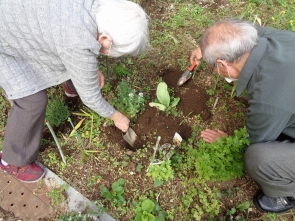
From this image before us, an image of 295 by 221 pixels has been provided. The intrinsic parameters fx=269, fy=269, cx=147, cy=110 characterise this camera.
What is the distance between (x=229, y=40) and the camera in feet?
6.42

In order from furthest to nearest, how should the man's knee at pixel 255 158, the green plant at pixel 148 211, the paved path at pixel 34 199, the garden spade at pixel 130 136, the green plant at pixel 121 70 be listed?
the green plant at pixel 121 70 → the garden spade at pixel 130 136 → the paved path at pixel 34 199 → the green plant at pixel 148 211 → the man's knee at pixel 255 158

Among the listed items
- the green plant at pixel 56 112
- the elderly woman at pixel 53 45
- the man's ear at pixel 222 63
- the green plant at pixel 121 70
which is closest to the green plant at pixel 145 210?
the elderly woman at pixel 53 45

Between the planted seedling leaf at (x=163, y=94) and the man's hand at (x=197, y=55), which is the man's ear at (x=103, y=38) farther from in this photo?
the man's hand at (x=197, y=55)

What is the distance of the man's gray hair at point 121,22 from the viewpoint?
1.65 meters

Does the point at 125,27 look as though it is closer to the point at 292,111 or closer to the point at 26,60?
the point at 26,60

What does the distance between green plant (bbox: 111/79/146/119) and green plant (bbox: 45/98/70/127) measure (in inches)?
19.3

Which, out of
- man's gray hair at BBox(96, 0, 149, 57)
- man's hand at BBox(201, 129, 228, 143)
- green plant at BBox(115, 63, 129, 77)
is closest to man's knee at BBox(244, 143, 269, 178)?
man's hand at BBox(201, 129, 228, 143)

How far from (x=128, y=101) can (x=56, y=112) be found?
67 centimetres

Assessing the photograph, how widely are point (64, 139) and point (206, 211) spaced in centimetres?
144

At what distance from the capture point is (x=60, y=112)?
251 cm

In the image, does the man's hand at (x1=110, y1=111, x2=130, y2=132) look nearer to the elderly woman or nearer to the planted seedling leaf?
the elderly woman

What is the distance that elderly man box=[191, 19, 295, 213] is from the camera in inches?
71.6

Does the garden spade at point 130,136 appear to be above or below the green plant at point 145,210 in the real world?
above

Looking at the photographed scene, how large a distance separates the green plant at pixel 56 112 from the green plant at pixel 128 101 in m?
0.49
